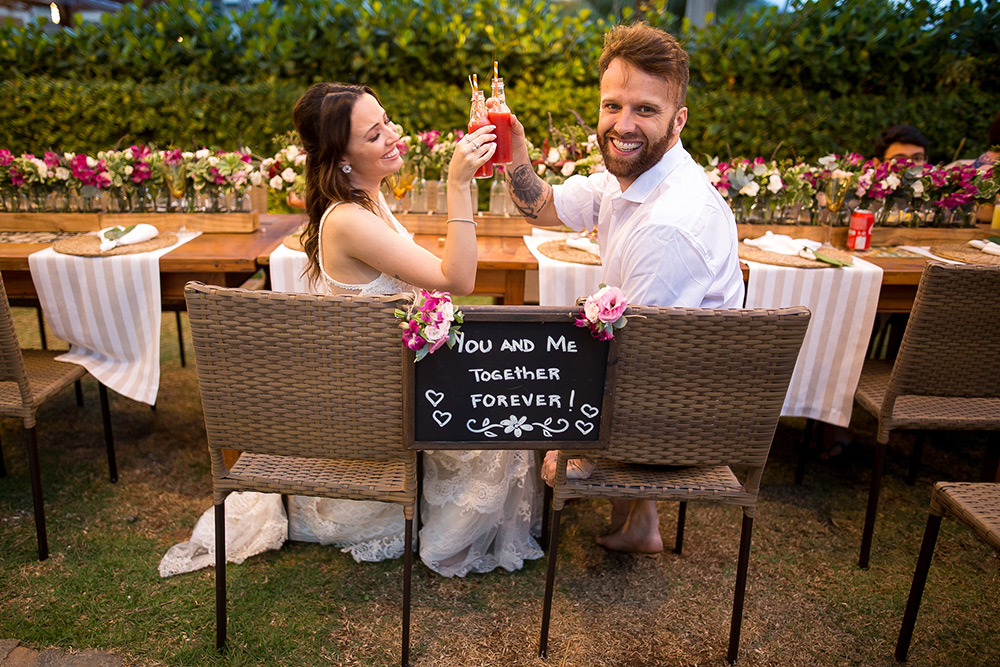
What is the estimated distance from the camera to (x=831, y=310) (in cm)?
271

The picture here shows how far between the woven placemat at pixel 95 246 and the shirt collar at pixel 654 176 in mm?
1796

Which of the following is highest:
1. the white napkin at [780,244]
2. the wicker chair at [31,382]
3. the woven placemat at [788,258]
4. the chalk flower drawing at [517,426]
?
the white napkin at [780,244]

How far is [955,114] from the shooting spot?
20.5 feet

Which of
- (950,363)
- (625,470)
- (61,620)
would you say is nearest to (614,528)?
(625,470)

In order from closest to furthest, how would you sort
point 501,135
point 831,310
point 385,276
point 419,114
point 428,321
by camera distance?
1. point 428,321
2. point 501,135
3. point 385,276
4. point 831,310
5. point 419,114

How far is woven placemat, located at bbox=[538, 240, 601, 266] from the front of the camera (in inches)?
106

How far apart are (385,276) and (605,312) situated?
2.42 ft

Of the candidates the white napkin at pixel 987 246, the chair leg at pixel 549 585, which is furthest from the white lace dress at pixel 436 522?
the white napkin at pixel 987 246

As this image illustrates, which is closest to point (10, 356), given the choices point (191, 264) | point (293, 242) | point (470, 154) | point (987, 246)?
point (191, 264)

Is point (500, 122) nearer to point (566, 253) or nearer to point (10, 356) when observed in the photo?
point (566, 253)

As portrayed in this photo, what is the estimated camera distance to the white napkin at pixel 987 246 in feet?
10.0

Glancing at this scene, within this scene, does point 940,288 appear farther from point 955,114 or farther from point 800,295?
point 955,114

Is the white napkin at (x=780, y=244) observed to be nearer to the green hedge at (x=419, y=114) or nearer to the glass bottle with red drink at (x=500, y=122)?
→ the glass bottle with red drink at (x=500, y=122)

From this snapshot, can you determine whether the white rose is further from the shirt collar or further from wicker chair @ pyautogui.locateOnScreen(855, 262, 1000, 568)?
the shirt collar
